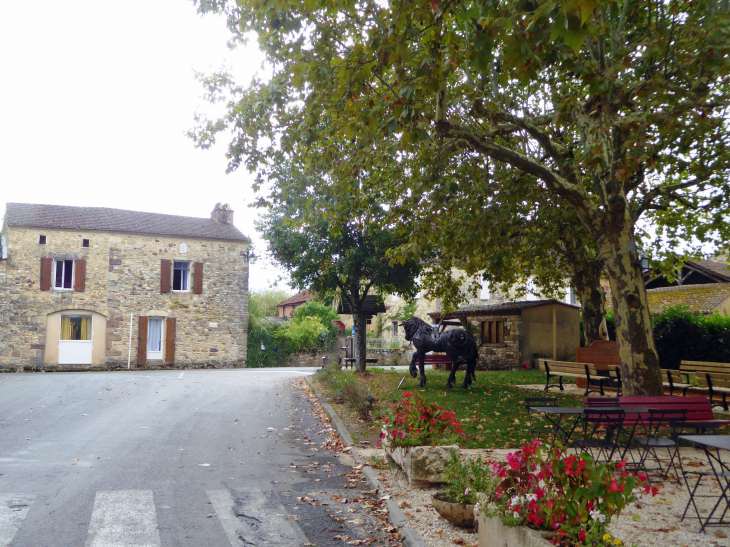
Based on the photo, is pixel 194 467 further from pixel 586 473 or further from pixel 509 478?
pixel 586 473

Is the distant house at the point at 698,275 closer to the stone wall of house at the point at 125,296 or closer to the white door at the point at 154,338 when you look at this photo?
the stone wall of house at the point at 125,296

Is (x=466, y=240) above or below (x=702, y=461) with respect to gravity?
above

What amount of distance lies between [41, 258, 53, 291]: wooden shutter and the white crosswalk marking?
25.3m

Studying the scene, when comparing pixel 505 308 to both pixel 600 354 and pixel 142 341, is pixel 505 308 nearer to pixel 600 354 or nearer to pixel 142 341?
pixel 600 354

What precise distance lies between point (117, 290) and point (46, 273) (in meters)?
3.22

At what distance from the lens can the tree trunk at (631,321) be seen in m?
9.70

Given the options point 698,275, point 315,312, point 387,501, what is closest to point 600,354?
point 387,501

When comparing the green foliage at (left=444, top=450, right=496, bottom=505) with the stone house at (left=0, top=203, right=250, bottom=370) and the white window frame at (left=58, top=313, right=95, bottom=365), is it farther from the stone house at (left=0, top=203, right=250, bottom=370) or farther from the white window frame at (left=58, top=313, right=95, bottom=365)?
the white window frame at (left=58, top=313, right=95, bottom=365)

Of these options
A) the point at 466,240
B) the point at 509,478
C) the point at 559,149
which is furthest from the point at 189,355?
the point at 509,478

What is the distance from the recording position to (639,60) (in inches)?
373

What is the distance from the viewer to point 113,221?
30.1 meters

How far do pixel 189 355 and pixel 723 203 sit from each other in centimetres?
2541

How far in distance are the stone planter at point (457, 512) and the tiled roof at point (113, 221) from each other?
90.8 feet

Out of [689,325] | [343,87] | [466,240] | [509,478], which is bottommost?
[509,478]
